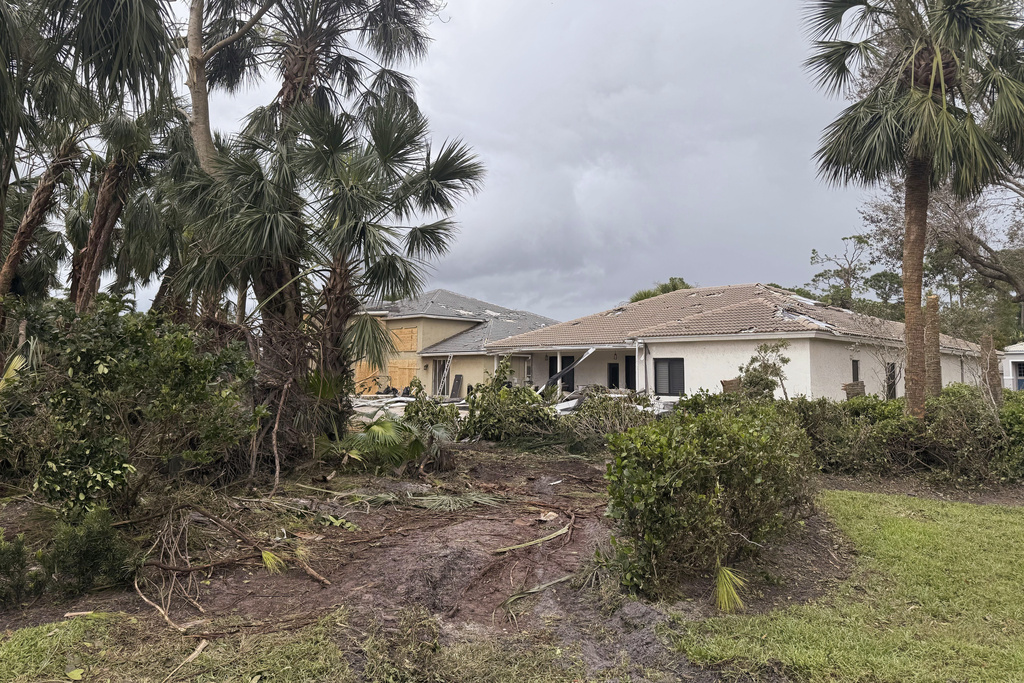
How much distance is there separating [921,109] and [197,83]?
12437 mm

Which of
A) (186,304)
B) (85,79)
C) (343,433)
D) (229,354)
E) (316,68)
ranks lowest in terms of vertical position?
(343,433)

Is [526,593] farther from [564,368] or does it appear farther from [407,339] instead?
[407,339]

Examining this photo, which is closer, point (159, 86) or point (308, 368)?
point (159, 86)

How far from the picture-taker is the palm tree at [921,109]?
32.7ft

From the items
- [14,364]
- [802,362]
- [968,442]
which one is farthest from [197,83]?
[802,362]

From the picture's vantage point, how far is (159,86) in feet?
22.8

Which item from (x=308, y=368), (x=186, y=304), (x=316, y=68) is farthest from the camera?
(x=316, y=68)

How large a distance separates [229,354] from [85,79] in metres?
3.19

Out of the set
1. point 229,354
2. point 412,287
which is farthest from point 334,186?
point 229,354

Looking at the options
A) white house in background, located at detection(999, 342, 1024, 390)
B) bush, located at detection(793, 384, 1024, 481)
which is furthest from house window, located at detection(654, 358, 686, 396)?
white house in background, located at detection(999, 342, 1024, 390)

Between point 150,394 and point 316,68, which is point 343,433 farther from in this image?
point 316,68

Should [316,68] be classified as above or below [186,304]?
above

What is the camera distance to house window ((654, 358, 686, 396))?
20.6 metres

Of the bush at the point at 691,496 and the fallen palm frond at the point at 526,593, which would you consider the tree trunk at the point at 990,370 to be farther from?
the fallen palm frond at the point at 526,593
